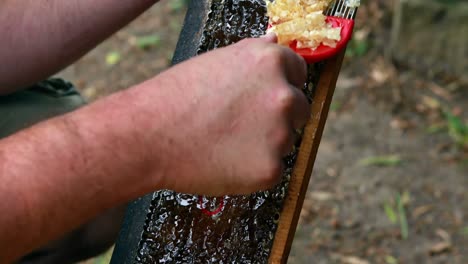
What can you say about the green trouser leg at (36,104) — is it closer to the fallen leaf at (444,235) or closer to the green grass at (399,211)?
the green grass at (399,211)

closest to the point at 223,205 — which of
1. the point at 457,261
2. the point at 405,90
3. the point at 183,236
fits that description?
the point at 183,236

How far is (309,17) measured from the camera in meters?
1.31

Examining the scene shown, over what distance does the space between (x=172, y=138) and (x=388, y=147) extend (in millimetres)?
2307

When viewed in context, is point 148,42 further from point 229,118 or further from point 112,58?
point 229,118

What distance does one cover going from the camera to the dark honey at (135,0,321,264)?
1297mm

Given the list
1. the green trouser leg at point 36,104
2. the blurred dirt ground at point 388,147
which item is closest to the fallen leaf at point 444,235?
the blurred dirt ground at point 388,147

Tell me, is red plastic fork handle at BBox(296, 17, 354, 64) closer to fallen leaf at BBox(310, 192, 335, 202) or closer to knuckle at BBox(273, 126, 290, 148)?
knuckle at BBox(273, 126, 290, 148)

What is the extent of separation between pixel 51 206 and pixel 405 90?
271 centimetres

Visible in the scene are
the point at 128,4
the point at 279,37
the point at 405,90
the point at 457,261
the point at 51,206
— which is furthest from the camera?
the point at 405,90

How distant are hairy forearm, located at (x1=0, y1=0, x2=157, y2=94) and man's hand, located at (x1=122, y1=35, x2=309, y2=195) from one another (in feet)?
1.91

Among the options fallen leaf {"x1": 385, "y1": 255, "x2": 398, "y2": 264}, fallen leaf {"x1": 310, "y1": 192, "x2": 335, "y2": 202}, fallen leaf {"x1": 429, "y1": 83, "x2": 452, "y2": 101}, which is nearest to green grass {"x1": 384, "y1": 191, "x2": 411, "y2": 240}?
fallen leaf {"x1": 385, "y1": 255, "x2": 398, "y2": 264}

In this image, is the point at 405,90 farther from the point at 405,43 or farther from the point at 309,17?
the point at 309,17

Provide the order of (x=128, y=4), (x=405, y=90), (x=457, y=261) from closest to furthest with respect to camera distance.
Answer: (x=128, y=4) → (x=457, y=261) → (x=405, y=90)

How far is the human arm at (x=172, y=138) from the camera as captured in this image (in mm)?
1049
